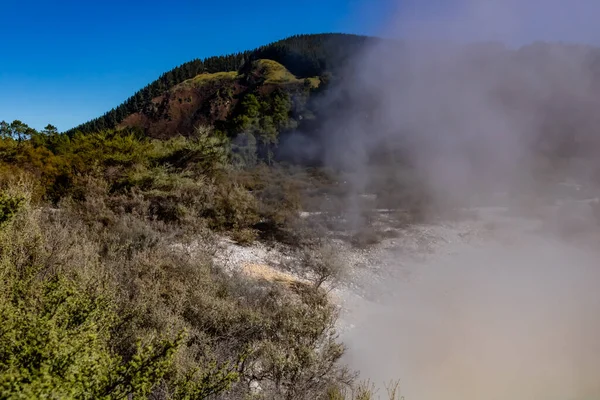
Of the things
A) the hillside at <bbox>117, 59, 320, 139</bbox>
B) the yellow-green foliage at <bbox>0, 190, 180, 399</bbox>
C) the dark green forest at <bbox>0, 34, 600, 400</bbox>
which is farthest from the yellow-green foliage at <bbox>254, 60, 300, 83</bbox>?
the yellow-green foliage at <bbox>0, 190, 180, 399</bbox>

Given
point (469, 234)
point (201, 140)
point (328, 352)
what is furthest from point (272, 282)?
point (469, 234)

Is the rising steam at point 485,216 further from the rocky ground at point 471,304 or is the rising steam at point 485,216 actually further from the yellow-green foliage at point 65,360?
the yellow-green foliage at point 65,360

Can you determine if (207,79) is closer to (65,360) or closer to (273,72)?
(273,72)

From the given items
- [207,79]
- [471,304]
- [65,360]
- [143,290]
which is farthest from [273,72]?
[65,360]

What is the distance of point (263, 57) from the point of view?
55.5m

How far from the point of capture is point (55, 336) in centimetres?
147

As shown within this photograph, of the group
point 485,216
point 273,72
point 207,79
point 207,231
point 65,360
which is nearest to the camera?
point 65,360

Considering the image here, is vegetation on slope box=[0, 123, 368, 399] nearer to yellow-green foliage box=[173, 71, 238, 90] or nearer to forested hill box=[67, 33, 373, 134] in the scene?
forested hill box=[67, 33, 373, 134]

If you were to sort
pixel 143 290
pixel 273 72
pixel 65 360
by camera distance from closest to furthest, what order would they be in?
1. pixel 65 360
2. pixel 143 290
3. pixel 273 72

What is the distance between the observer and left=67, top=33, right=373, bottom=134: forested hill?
45750 millimetres

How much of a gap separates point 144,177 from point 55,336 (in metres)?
8.18

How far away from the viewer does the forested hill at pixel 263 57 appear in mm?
45750

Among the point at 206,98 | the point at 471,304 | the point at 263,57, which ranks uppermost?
the point at 263,57

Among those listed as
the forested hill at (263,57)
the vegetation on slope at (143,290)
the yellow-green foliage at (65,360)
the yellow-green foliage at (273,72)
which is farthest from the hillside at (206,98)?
the yellow-green foliage at (65,360)
